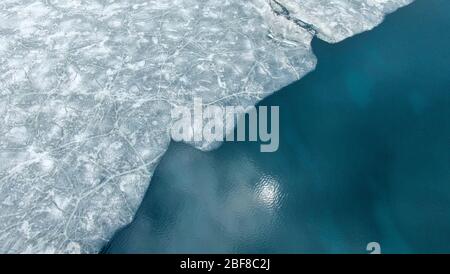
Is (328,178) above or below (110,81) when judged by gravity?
below

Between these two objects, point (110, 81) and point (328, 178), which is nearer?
point (328, 178)

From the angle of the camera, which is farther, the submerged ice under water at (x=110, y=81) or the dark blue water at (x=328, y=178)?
the submerged ice under water at (x=110, y=81)

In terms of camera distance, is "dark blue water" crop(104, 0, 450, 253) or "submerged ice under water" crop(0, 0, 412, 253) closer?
"dark blue water" crop(104, 0, 450, 253)
